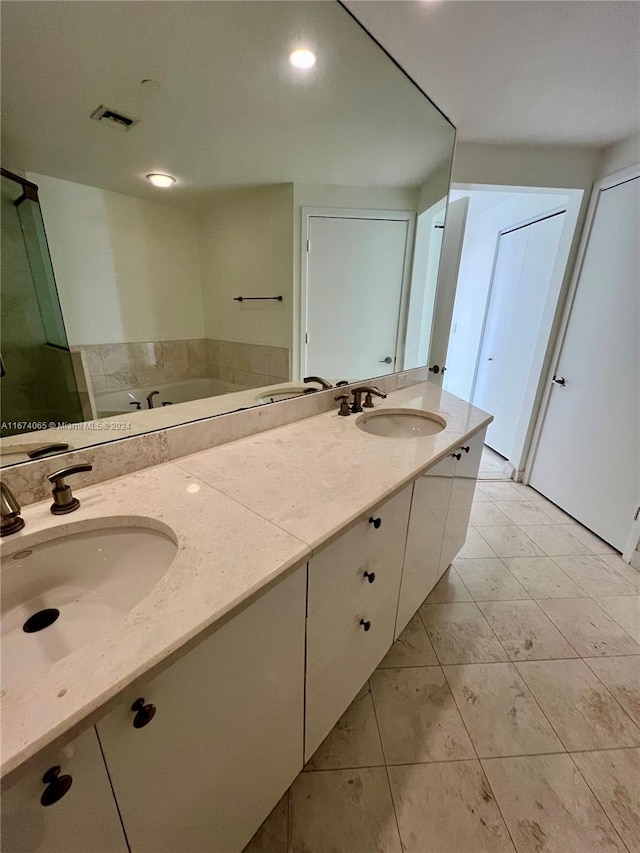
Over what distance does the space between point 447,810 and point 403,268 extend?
2.30 metres

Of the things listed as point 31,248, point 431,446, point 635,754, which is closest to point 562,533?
point 635,754

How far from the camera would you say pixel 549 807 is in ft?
3.31

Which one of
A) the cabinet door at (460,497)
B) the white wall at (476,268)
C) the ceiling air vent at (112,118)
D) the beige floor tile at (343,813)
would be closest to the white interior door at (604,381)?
the white wall at (476,268)

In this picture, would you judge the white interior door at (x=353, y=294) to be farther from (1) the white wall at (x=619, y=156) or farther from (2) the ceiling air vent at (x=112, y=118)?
(1) the white wall at (x=619, y=156)

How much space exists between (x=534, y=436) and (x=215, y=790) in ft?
9.61

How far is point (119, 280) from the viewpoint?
92 centimetres

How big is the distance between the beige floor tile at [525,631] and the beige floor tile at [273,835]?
1057 mm

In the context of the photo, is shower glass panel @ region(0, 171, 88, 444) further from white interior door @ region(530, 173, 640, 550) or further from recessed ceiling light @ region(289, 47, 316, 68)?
white interior door @ region(530, 173, 640, 550)

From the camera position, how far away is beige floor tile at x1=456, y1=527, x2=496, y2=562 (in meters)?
2.06

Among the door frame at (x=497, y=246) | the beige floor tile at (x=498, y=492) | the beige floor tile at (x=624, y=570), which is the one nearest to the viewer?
the beige floor tile at (x=624, y=570)

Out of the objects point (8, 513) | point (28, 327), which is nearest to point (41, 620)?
point (8, 513)

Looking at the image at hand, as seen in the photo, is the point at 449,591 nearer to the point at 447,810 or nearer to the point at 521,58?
the point at 447,810

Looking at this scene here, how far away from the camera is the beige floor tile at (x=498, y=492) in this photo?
2.71m

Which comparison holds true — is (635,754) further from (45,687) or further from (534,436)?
(534,436)
